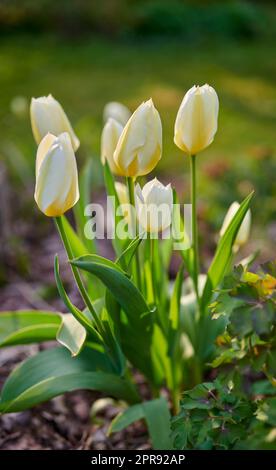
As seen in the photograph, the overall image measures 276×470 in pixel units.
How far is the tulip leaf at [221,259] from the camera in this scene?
1486mm

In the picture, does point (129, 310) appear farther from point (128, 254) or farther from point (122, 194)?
point (122, 194)

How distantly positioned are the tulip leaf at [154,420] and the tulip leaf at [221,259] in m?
0.25

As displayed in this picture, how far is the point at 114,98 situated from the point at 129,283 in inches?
123

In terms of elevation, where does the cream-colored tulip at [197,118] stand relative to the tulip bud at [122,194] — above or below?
above

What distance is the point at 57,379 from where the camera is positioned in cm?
148

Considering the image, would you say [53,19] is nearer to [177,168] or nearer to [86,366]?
[177,168]

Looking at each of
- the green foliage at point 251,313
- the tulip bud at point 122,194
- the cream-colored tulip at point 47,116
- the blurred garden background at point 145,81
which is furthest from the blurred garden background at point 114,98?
the green foliage at point 251,313

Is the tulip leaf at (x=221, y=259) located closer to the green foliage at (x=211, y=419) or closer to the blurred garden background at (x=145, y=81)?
the green foliage at (x=211, y=419)

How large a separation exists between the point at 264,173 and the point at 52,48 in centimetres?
322

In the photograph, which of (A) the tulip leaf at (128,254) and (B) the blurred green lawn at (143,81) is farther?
(B) the blurred green lawn at (143,81)

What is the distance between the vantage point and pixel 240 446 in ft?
4.49

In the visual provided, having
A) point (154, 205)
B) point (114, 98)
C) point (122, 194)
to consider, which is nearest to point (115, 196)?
point (122, 194)
